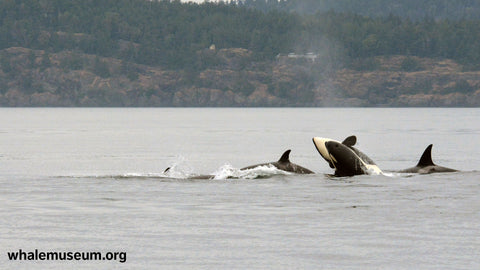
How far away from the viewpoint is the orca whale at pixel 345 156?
3041 centimetres

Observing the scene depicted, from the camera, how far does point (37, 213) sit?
23.5 meters

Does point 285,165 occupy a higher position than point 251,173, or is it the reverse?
point 285,165

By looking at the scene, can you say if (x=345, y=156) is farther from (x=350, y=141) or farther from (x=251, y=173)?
(x=251, y=173)

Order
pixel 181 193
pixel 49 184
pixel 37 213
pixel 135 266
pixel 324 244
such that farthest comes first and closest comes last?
pixel 49 184 < pixel 181 193 < pixel 37 213 < pixel 324 244 < pixel 135 266

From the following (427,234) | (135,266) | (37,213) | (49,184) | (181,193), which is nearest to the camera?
(135,266)

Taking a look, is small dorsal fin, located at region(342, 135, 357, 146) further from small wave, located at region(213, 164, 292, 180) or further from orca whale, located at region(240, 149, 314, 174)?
small wave, located at region(213, 164, 292, 180)

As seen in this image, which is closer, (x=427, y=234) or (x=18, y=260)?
(x=18, y=260)

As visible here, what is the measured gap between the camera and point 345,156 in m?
30.9

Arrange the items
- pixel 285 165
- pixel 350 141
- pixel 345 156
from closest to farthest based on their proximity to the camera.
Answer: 1. pixel 350 141
2. pixel 345 156
3. pixel 285 165

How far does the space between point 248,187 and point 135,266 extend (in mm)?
13434

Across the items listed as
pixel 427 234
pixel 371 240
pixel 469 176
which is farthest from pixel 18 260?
pixel 469 176

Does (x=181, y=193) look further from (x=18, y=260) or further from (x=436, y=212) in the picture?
(x=18, y=260)

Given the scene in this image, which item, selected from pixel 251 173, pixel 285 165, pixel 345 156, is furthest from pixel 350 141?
pixel 251 173

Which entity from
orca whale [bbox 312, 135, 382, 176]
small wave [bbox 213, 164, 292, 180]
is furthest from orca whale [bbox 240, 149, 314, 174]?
orca whale [bbox 312, 135, 382, 176]
